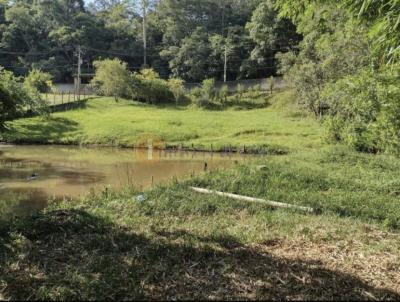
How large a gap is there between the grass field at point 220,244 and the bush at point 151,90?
38382mm

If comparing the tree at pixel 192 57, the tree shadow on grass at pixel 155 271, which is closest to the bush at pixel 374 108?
the tree shadow on grass at pixel 155 271

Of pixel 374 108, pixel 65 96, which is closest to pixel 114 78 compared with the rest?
pixel 65 96

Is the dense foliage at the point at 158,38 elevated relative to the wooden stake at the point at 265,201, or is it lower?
elevated

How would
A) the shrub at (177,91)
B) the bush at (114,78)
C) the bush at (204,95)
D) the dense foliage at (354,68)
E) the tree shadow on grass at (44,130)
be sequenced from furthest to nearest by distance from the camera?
1. the shrub at (177,91)
2. the bush at (114,78)
3. the bush at (204,95)
4. the tree shadow on grass at (44,130)
5. the dense foliage at (354,68)

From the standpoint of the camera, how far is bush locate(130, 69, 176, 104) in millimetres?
50656

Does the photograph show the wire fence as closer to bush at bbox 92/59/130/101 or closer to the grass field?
bush at bbox 92/59/130/101

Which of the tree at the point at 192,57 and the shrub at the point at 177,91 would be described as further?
the tree at the point at 192,57

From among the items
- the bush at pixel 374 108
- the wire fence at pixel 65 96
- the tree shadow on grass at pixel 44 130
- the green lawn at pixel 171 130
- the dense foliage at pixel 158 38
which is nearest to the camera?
the bush at pixel 374 108

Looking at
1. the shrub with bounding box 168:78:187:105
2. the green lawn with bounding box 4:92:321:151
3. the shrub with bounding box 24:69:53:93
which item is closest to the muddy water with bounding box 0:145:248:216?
the green lawn with bounding box 4:92:321:151

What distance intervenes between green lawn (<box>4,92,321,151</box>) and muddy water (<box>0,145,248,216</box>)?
7.55 ft

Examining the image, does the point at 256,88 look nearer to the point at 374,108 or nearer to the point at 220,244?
the point at 374,108

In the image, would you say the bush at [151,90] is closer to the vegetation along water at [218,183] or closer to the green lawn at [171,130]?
the vegetation along water at [218,183]

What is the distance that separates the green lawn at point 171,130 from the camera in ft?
99.4

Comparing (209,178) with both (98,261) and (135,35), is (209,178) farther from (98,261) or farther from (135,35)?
(135,35)
